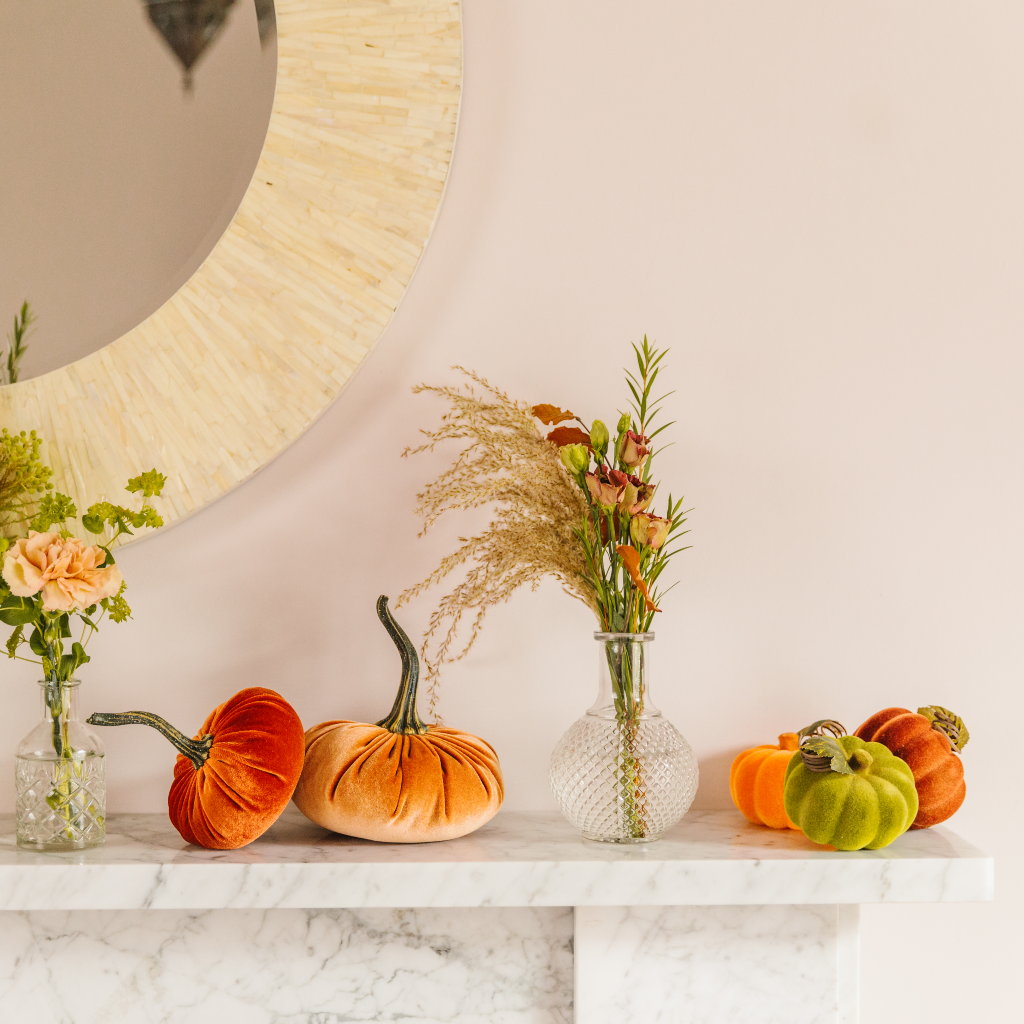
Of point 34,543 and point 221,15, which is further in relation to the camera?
point 221,15

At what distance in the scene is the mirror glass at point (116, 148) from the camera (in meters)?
1.06

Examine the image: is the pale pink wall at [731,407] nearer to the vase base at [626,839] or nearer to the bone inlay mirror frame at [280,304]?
the bone inlay mirror frame at [280,304]

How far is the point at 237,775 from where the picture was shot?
891 millimetres

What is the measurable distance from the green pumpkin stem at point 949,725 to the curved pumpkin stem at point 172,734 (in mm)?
729

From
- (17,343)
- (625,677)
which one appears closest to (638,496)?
(625,677)

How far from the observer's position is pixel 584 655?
42.4 inches

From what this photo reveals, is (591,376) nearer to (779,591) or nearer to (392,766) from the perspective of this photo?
(779,591)

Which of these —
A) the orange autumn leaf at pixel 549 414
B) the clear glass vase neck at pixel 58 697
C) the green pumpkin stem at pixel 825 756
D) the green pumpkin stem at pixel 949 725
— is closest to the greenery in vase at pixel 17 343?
the clear glass vase neck at pixel 58 697

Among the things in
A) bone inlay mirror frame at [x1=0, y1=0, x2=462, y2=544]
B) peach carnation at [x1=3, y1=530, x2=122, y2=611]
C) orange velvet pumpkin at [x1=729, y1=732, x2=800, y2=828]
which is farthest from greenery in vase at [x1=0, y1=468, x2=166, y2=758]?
orange velvet pumpkin at [x1=729, y1=732, x2=800, y2=828]

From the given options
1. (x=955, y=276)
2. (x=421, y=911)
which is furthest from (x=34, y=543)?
(x=955, y=276)

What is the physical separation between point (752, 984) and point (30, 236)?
3.69ft

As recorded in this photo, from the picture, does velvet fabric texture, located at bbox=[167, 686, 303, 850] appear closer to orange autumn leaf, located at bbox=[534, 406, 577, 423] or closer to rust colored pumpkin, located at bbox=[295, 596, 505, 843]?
rust colored pumpkin, located at bbox=[295, 596, 505, 843]

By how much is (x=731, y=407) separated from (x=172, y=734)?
2.26ft

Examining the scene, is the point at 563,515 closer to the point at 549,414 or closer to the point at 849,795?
the point at 549,414
